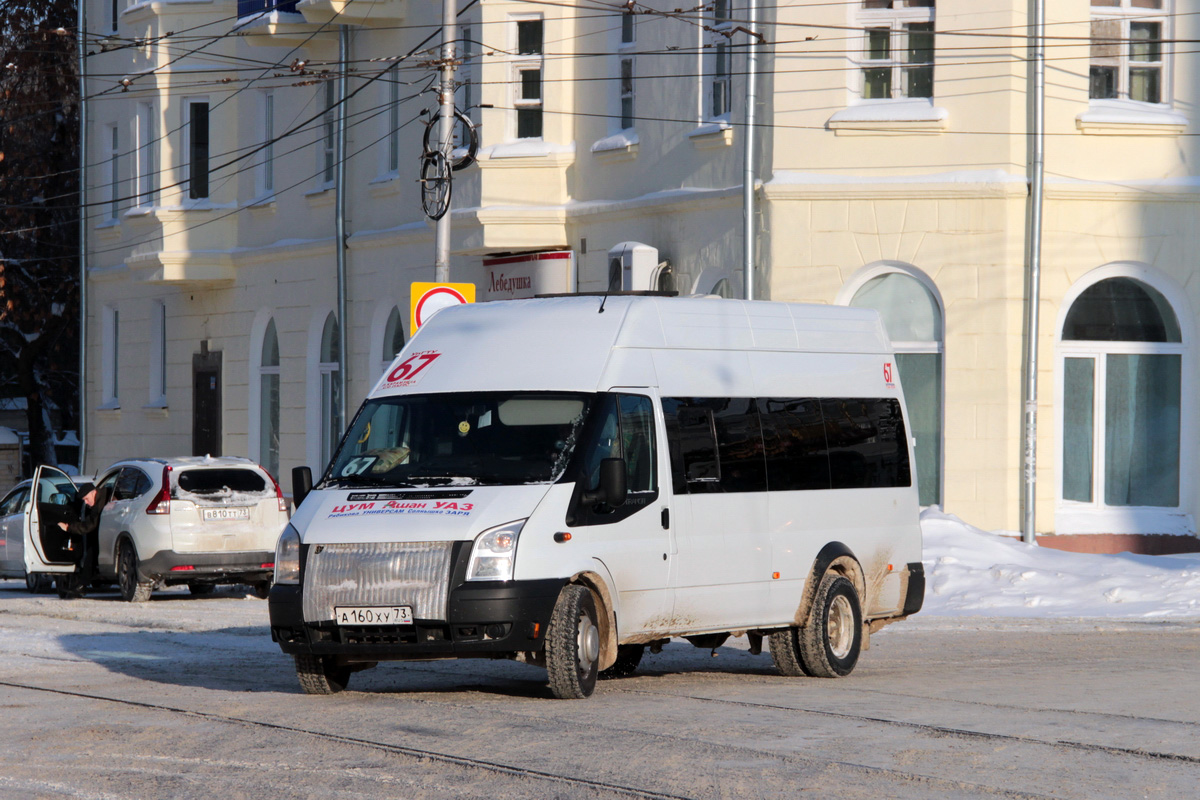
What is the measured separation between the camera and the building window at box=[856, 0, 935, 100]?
22.5 metres

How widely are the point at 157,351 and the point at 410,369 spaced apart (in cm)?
2653

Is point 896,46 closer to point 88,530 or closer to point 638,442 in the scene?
point 88,530

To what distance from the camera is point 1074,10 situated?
22375mm

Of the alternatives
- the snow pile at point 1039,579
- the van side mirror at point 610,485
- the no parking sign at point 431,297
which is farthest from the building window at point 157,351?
the van side mirror at point 610,485

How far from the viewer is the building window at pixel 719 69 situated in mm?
23531

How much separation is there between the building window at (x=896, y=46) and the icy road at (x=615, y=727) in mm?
9764

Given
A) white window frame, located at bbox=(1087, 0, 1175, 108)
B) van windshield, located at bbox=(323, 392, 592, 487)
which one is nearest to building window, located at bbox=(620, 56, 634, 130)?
white window frame, located at bbox=(1087, 0, 1175, 108)

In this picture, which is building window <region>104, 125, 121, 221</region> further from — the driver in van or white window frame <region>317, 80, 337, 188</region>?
the driver in van

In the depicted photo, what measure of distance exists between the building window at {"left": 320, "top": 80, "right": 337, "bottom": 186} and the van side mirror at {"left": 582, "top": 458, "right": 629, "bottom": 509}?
2071 centimetres

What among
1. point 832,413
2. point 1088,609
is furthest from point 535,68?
point 832,413

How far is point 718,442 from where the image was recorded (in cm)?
1165

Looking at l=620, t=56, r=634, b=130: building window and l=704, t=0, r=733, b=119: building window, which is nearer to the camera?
l=704, t=0, r=733, b=119: building window

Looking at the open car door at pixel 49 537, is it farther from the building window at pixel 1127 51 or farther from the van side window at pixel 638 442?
the building window at pixel 1127 51

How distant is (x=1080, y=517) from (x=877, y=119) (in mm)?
5438
